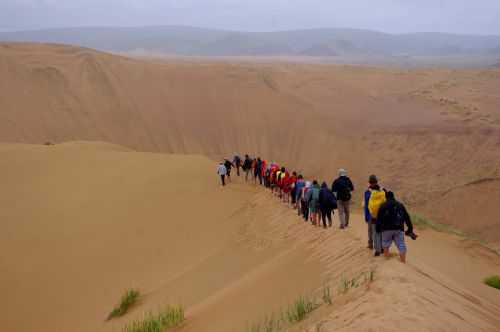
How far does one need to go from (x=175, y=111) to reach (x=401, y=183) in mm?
15737

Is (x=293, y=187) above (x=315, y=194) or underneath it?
underneath

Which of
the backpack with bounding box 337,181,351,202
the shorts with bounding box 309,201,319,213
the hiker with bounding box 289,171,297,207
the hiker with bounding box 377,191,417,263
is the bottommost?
the hiker with bounding box 289,171,297,207

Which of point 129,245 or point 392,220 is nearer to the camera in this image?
point 392,220

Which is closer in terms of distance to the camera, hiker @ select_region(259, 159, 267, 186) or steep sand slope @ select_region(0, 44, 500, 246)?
hiker @ select_region(259, 159, 267, 186)

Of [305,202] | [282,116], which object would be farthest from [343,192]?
[282,116]

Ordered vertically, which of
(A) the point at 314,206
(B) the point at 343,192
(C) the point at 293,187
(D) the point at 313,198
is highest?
(B) the point at 343,192

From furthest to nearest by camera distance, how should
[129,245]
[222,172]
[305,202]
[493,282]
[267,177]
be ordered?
[222,172], [267,177], [129,245], [305,202], [493,282]

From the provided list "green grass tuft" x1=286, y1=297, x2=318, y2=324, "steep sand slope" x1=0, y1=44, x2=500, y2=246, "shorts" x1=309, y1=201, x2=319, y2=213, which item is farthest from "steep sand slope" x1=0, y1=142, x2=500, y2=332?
"steep sand slope" x1=0, y1=44, x2=500, y2=246

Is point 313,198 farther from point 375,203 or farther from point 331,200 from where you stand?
point 375,203

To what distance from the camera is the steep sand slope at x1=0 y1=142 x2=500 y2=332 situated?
6.45 metres

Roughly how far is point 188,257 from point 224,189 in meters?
4.33

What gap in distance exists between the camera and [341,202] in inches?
406

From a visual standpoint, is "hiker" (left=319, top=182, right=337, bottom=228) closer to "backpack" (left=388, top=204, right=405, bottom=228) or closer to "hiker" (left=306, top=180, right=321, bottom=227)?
"hiker" (left=306, top=180, right=321, bottom=227)

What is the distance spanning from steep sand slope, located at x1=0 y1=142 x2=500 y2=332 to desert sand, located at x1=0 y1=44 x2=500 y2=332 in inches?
1.8
